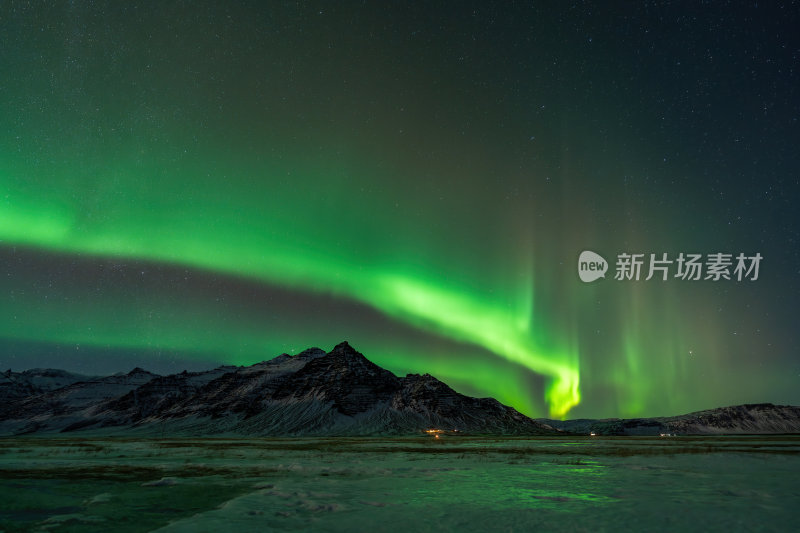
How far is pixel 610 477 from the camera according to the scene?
31.2 metres

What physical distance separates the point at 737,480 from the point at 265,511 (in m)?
25.8

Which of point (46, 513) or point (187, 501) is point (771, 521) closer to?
point (187, 501)

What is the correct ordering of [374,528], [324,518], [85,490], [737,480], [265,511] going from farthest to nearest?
[737,480] → [85,490] → [265,511] → [324,518] → [374,528]

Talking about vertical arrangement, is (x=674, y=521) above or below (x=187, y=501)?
above

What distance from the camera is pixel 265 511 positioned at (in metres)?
19.8

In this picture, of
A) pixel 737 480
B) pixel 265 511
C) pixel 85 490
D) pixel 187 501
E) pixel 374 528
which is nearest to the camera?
pixel 374 528

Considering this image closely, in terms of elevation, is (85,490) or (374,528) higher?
(374,528)

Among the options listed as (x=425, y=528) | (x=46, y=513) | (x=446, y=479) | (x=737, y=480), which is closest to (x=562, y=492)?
(x=446, y=479)

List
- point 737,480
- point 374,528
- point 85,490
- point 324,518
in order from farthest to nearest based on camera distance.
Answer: point 737,480 < point 85,490 < point 324,518 < point 374,528

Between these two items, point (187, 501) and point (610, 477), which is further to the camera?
point (610, 477)

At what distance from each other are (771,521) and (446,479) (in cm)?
1727

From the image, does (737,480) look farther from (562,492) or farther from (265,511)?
(265,511)

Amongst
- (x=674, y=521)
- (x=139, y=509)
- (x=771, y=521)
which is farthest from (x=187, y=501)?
(x=771, y=521)

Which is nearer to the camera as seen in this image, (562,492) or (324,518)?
(324,518)
